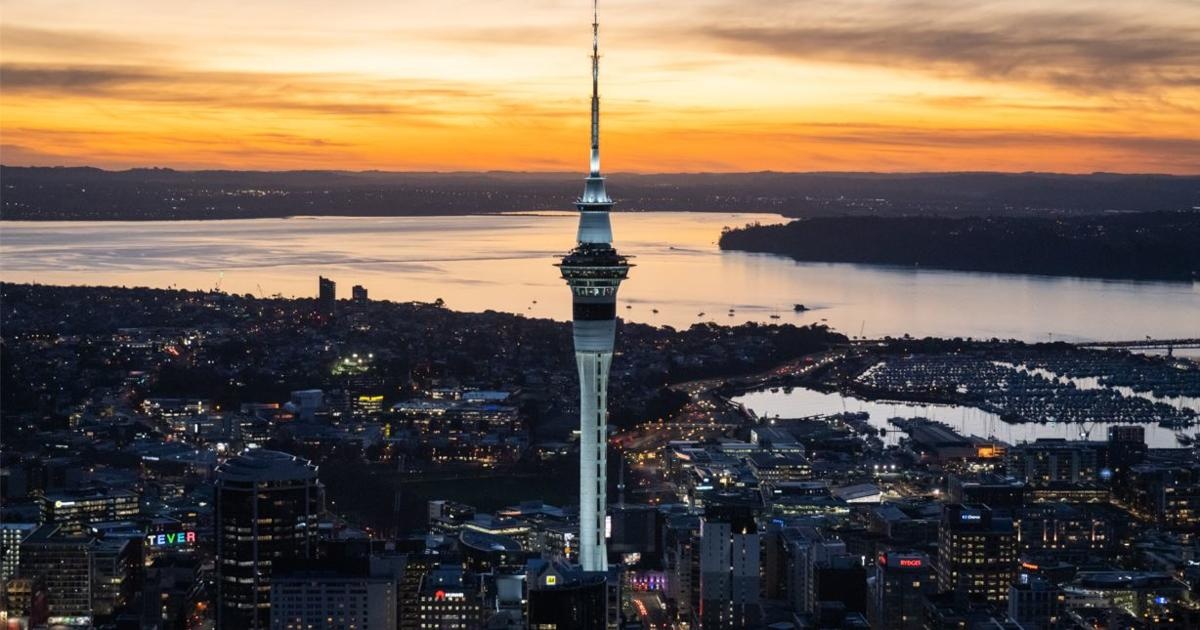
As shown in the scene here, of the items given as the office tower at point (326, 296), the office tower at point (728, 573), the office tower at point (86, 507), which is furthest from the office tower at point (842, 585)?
the office tower at point (326, 296)

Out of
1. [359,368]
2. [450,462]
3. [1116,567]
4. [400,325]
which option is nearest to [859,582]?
[1116,567]

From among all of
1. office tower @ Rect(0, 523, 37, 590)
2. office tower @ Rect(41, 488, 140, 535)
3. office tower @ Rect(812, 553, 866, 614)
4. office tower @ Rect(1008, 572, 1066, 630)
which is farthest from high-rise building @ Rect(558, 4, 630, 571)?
office tower @ Rect(41, 488, 140, 535)

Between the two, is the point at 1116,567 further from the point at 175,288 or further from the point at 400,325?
the point at 175,288

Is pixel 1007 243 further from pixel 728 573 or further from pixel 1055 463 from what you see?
pixel 728 573

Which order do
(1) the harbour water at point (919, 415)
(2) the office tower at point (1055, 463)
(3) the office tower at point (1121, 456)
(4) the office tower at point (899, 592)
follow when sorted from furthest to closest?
(1) the harbour water at point (919, 415) < (2) the office tower at point (1055, 463) < (3) the office tower at point (1121, 456) < (4) the office tower at point (899, 592)

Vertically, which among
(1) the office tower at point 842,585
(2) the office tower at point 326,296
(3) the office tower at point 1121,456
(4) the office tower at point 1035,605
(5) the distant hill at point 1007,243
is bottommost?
(4) the office tower at point 1035,605

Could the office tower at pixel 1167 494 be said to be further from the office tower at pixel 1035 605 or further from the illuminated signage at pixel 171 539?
the illuminated signage at pixel 171 539

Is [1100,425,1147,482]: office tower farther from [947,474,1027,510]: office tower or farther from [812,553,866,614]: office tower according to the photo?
[812,553,866,614]: office tower
